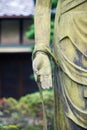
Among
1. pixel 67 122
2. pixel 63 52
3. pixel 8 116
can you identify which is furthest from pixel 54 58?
pixel 8 116

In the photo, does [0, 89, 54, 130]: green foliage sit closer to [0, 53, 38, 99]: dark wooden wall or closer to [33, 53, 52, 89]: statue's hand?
[0, 53, 38, 99]: dark wooden wall

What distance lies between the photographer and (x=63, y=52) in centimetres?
510

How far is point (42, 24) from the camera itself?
518 cm

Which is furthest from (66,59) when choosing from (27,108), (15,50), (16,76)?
(16,76)

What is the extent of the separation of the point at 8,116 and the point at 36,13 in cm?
802

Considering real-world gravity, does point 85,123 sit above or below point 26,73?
above

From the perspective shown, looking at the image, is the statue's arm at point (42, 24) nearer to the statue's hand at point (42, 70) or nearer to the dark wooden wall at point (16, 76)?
the statue's hand at point (42, 70)

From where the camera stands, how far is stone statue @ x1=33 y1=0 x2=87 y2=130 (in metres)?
4.97

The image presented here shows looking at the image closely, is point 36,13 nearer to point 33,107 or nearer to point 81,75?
point 81,75

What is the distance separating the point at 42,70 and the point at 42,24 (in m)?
A: 0.42

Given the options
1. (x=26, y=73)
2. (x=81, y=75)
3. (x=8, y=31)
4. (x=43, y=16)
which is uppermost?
(x=43, y=16)

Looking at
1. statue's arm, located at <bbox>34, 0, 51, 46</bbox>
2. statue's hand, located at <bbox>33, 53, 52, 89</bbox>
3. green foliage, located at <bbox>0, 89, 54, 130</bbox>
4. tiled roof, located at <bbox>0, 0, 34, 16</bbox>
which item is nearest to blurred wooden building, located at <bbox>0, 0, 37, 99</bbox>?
tiled roof, located at <bbox>0, 0, 34, 16</bbox>

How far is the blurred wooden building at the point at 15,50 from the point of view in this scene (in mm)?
18797

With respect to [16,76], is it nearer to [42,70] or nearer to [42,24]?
[42,24]
